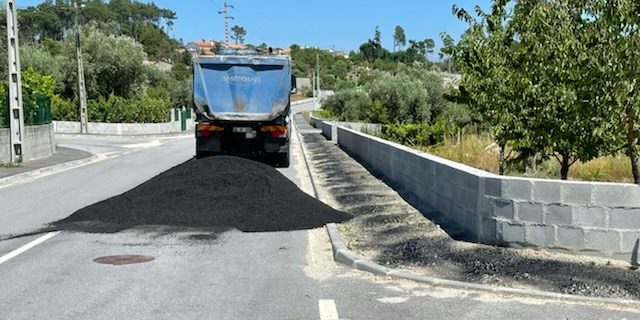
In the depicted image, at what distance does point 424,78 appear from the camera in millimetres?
51188

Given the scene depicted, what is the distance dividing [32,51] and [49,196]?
51.8 meters

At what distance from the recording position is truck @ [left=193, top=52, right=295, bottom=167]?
20.3 m

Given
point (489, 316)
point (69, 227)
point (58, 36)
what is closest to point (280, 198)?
point (69, 227)

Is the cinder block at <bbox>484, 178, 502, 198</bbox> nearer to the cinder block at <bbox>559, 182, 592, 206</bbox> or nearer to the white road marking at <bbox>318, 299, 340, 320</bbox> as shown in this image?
the cinder block at <bbox>559, 182, 592, 206</bbox>

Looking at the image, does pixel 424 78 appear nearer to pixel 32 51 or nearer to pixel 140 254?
pixel 32 51

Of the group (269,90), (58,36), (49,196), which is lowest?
(49,196)

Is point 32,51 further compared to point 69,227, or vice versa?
point 32,51

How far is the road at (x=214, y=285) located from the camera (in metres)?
6.13

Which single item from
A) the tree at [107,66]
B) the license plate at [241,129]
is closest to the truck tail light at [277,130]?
the license plate at [241,129]

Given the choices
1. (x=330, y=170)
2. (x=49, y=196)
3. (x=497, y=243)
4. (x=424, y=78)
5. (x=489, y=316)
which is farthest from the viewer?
(x=424, y=78)

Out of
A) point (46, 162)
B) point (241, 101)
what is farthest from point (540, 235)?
point (46, 162)

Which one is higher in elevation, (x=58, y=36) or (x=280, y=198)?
(x=58, y=36)

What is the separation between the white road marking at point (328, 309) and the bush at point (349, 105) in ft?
158

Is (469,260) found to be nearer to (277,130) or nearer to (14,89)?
(277,130)
